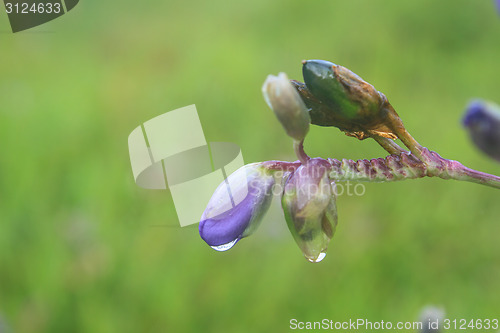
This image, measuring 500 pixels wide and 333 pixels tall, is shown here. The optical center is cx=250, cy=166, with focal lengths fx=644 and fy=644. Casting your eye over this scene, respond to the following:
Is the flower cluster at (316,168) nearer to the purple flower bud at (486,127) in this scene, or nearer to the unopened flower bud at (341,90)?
the unopened flower bud at (341,90)

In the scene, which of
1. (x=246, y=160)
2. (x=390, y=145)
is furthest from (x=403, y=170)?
(x=246, y=160)

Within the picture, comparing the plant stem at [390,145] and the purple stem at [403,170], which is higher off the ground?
the plant stem at [390,145]

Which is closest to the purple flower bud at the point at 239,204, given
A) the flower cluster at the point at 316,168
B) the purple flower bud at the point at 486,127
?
the flower cluster at the point at 316,168

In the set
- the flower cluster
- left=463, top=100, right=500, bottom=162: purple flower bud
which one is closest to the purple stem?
the flower cluster

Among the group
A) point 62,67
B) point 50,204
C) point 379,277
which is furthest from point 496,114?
point 62,67

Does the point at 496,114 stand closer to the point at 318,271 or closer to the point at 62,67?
the point at 318,271
